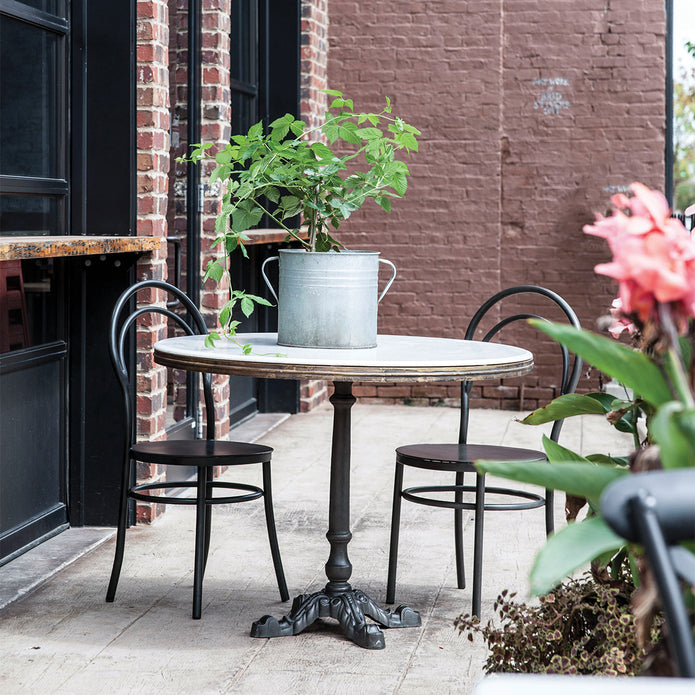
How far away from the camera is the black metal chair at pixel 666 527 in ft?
2.83

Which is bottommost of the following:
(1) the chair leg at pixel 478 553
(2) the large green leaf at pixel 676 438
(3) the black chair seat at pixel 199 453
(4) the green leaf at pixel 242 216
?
(1) the chair leg at pixel 478 553

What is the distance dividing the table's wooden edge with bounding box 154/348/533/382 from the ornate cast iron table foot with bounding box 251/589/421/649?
2.27ft

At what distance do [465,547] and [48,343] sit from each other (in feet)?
4.98

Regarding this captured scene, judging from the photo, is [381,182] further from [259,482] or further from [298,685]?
[259,482]

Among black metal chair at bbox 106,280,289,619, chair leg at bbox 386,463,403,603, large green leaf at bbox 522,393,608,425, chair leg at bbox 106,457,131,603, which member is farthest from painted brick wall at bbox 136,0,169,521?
large green leaf at bbox 522,393,608,425

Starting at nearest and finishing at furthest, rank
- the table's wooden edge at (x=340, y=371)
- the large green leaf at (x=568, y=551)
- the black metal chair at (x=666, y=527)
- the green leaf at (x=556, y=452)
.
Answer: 1. the black metal chair at (x=666, y=527)
2. the large green leaf at (x=568, y=551)
3. the green leaf at (x=556, y=452)
4. the table's wooden edge at (x=340, y=371)

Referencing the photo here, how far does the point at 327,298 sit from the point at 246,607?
0.92 meters

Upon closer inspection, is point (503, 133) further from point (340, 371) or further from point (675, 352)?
point (675, 352)

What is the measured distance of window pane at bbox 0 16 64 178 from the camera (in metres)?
3.20

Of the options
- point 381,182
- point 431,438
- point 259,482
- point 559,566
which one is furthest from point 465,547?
point 559,566

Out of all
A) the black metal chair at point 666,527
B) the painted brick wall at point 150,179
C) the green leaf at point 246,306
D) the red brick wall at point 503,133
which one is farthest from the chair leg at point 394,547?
the red brick wall at point 503,133

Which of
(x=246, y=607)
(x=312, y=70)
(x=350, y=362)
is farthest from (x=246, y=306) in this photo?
(x=312, y=70)

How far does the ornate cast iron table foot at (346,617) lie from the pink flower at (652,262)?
176 centimetres

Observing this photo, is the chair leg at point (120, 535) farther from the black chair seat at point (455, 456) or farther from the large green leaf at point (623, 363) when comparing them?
the large green leaf at point (623, 363)
